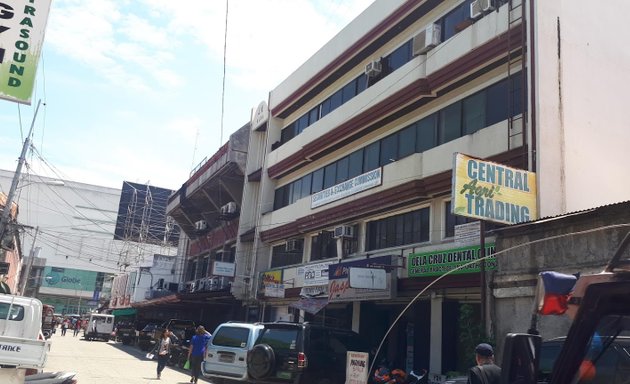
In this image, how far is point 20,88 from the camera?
29.8 ft

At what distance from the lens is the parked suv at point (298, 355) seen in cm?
1205

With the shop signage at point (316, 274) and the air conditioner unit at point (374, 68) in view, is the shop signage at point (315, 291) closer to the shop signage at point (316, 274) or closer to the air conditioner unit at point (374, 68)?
Answer: the shop signage at point (316, 274)

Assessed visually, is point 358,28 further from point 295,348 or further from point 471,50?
point 295,348

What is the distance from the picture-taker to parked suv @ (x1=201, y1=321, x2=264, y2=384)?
533 inches

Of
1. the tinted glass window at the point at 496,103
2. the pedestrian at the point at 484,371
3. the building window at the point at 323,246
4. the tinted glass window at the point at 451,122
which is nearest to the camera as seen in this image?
the pedestrian at the point at 484,371

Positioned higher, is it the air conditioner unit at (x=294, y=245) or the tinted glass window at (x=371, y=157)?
the tinted glass window at (x=371, y=157)

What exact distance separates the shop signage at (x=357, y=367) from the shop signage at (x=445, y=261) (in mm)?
4281

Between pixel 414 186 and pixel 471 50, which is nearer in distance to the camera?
pixel 471 50

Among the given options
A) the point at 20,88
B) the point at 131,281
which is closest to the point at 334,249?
the point at 20,88

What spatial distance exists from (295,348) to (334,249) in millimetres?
11692

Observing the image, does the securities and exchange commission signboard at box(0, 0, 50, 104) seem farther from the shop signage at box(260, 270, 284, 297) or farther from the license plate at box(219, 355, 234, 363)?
the shop signage at box(260, 270, 284, 297)

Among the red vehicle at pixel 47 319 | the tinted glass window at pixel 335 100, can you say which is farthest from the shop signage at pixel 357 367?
the red vehicle at pixel 47 319

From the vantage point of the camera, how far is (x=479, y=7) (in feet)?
53.4

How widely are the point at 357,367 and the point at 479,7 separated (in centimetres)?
1094
